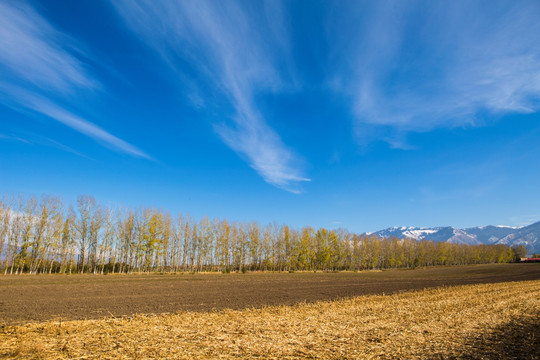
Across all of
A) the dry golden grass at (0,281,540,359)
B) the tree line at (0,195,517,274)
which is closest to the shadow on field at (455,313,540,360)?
the dry golden grass at (0,281,540,359)

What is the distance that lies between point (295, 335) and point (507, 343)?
24.3ft

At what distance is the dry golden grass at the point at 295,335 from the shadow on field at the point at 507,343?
29mm

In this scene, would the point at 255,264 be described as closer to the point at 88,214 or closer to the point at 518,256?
the point at 88,214

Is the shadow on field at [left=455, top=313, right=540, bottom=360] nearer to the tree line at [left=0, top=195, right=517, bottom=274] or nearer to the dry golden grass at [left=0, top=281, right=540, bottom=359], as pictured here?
the dry golden grass at [left=0, top=281, right=540, bottom=359]

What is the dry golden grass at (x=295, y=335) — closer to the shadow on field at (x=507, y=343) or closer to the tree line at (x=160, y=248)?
the shadow on field at (x=507, y=343)

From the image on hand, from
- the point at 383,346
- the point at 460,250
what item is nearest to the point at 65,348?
the point at 383,346

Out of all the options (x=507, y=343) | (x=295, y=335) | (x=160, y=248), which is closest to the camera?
(x=507, y=343)

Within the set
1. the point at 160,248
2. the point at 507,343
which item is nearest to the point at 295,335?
the point at 507,343

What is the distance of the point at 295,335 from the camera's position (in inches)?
435

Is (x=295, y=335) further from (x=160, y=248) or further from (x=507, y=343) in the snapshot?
(x=160, y=248)

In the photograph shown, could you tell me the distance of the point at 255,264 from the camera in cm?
10688

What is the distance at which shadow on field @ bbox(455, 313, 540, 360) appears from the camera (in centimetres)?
838

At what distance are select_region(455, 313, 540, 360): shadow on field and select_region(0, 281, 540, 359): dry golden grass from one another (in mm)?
29

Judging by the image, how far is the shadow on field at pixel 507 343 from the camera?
838 cm
